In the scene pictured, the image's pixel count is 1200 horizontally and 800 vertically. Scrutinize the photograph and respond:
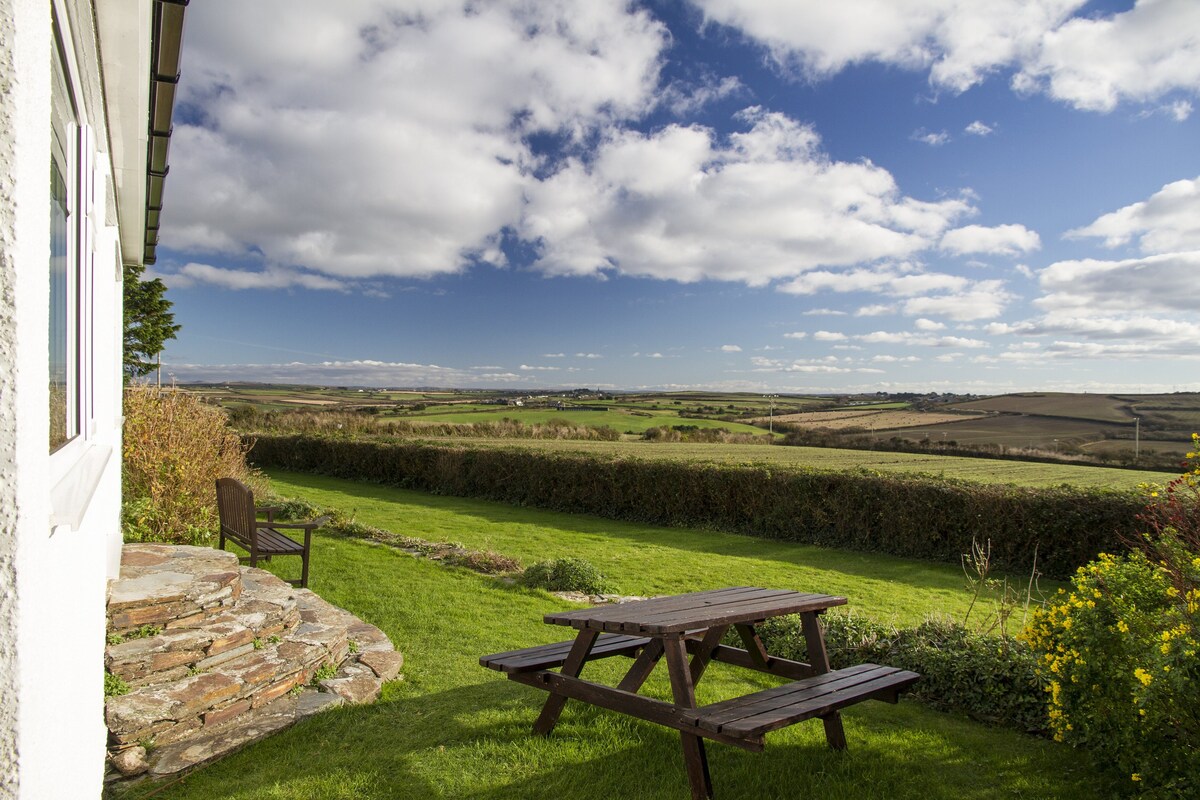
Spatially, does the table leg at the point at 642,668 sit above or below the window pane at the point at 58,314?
below

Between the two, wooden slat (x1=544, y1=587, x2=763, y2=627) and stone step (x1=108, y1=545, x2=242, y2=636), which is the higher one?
wooden slat (x1=544, y1=587, x2=763, y2=627)

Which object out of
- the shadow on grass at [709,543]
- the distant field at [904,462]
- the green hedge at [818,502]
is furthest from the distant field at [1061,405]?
the shadow on grass at [709,543]

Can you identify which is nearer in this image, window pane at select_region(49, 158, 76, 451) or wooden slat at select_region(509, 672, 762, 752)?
window pane at select_region(49, 158, 76, 451)

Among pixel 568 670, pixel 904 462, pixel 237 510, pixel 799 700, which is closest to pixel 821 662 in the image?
pixel 799 700

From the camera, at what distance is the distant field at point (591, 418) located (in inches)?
1517

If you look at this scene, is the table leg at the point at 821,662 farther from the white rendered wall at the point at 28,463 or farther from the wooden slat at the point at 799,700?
the white rendered wall at the point at 28,463

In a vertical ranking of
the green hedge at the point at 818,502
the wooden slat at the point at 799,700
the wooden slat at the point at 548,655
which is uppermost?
the wooden slat at the point at 799,700

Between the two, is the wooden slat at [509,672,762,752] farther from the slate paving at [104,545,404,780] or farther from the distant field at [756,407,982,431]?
the distant field at [756,407,982,431]

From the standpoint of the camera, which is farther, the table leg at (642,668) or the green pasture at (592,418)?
the green pasture at (592,418)

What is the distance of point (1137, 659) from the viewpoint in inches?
146


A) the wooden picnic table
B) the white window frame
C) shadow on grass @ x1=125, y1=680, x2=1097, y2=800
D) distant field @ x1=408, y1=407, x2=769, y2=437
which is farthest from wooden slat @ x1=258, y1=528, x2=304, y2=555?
distant field @ x1=408, y1=407, x2=769, y2=437

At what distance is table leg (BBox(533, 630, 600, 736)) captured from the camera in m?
4.24

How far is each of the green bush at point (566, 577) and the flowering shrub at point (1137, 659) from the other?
5.27 m

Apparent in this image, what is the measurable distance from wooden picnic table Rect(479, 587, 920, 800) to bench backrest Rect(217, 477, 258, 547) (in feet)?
12.8
